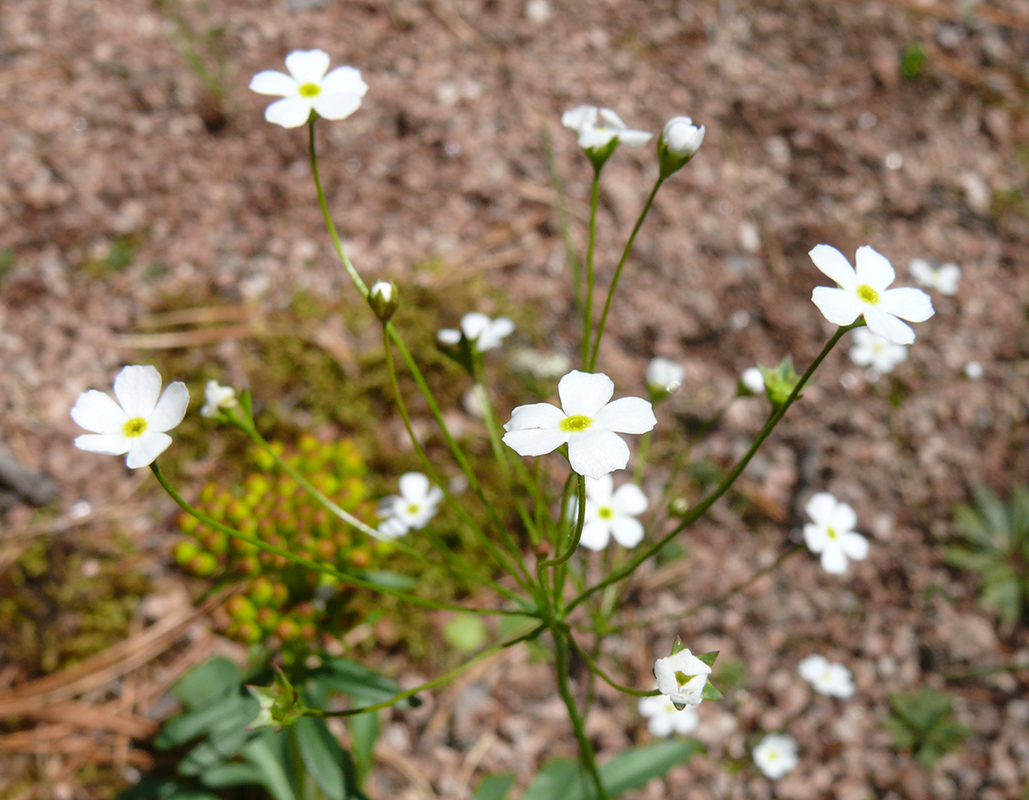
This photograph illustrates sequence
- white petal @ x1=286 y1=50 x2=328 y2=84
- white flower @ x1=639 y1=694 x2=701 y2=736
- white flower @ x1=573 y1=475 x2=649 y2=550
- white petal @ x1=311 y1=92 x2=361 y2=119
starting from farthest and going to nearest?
1. white flower @ x1=639 y1=694 x2=701 y2=736
2. white flower @ x1=573 y1=475 x2=649 y2=550
3. white petal @ x1=286 y1=50 x2=328 y2=84
4. white petal @ x1=311 y1=92 x2=361 y2=119

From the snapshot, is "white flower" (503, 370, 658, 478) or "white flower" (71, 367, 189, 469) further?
"white flower" (71, 367, 189, 469)

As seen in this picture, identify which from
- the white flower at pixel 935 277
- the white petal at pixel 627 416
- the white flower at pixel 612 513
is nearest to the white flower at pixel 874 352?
the white flower at pixel 935 277

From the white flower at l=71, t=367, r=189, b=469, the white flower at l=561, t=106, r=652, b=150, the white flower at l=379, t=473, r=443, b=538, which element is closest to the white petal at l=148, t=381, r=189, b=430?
the white flower at l=71, t=367, r=189, b=469

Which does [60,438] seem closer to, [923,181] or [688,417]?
[688,417]

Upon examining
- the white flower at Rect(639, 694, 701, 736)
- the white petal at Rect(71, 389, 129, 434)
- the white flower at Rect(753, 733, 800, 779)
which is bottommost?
the white flower at Rect(753, 733, 800, 779)

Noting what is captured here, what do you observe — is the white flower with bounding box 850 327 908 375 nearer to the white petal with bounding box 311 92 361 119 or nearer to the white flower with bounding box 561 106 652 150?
the white flower with bounding box 561 106 652 150

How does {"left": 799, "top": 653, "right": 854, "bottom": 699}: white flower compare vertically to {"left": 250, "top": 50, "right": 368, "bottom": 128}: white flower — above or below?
below

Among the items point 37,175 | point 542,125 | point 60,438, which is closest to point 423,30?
point 542,125

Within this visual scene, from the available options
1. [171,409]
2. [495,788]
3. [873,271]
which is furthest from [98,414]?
[873,271]
